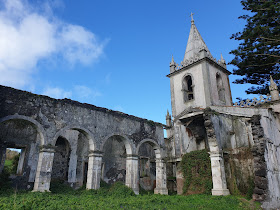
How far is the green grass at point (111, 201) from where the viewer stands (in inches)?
270

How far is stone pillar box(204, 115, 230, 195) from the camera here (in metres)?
11.5

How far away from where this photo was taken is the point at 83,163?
17234 mm

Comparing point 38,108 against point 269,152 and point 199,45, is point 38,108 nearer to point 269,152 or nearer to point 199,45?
point 269,152

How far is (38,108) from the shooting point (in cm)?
1097

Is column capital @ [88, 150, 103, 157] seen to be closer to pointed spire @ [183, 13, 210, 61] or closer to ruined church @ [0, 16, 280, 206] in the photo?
ruined church @ [0, 16, 280, 206]

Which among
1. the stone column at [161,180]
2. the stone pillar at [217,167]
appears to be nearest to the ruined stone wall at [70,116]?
the stone column at [161,180]

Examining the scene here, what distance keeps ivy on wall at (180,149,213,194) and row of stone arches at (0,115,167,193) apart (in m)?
1.85

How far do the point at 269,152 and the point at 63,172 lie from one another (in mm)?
13827

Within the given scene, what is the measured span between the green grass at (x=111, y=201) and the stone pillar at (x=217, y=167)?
3.84 ft

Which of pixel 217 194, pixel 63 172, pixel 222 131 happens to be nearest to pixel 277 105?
pixel 222 131

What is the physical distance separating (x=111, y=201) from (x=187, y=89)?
13323 mm

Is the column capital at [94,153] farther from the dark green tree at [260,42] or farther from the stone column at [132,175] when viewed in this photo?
the dark green tree at [260,42]

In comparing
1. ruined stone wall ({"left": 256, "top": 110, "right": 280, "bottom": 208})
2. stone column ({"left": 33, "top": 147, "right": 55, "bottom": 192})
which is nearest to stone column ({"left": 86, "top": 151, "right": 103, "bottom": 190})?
stone column ({"left": 33, "top": 147, "right": 55, "bottom": 192})

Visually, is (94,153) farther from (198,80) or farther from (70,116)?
(198,80)
